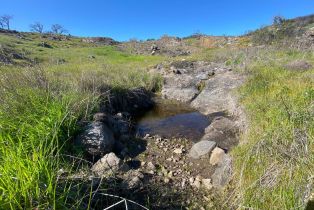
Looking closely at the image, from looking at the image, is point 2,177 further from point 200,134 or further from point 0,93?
point 200,134

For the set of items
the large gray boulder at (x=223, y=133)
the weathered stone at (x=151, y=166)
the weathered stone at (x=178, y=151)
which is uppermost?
the large gray boulder at (x=223, y=133)

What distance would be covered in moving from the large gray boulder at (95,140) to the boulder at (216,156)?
4.77 ft

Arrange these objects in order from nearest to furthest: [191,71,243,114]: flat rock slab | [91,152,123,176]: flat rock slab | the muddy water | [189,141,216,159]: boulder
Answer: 1. [91,152,123,176]: flat rock slab
2. [189,141,216,159]: boulder
3. the muddy water
4. [191,71,243,114]: flat rock slab

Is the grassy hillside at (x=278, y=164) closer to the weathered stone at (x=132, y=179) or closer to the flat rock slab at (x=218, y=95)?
the weathered stone at (x=132, y=179)

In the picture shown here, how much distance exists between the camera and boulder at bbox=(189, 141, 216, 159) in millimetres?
3965

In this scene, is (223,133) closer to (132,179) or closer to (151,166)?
(151,166)

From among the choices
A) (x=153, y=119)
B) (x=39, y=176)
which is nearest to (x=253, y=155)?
(x=39, y=176)

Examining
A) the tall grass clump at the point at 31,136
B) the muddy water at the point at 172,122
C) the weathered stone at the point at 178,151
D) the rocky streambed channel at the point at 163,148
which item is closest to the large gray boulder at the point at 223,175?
the rocky streambed channel at the point at 163,148

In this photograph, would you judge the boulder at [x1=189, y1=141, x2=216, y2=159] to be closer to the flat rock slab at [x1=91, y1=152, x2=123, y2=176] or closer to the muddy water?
the muddy water

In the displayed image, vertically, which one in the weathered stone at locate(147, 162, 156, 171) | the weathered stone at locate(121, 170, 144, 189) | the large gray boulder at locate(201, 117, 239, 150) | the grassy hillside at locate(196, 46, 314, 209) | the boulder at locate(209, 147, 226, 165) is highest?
the grassy hillside at locate(196, 46, 314, 209)

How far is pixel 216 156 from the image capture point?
12.3 ft

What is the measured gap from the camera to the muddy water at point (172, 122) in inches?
207

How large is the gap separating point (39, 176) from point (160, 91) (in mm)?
7551

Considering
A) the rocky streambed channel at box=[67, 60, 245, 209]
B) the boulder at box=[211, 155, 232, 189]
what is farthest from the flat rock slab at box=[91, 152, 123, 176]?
the boulder at box=[211, 155, 232, 189]
